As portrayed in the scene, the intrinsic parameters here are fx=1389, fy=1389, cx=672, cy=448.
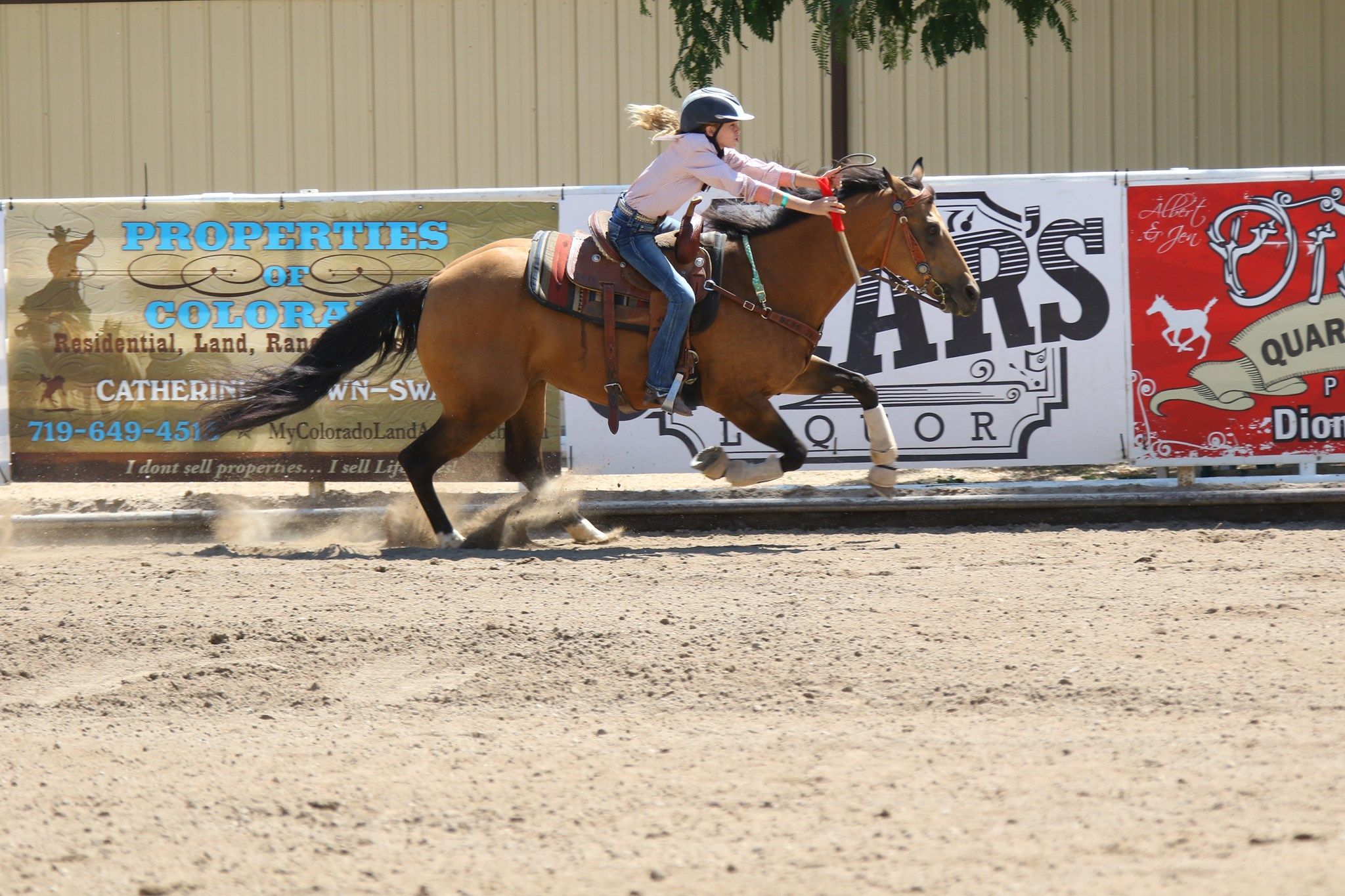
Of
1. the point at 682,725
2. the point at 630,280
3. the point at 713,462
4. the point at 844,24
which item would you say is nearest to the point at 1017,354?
the point at 713,462

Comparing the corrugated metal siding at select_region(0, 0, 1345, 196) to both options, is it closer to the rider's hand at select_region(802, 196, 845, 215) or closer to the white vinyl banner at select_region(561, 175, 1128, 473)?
the white vinyl banner at select_region(561, 175, 1128, 473)

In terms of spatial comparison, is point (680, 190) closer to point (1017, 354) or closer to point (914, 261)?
point (914, 261)

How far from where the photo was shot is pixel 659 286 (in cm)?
691

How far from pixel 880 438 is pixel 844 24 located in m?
3.26

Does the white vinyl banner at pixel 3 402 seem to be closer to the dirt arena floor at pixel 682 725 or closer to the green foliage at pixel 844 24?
the dirt arena floor at pixel 682 725

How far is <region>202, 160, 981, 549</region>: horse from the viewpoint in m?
7.08

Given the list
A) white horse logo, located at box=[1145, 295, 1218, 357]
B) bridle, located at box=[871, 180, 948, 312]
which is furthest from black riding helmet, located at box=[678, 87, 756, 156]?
white horse logo, located at box=[1145, 295, 1218, 357]

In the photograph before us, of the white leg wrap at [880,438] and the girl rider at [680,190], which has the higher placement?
the girl rider at [680,190]

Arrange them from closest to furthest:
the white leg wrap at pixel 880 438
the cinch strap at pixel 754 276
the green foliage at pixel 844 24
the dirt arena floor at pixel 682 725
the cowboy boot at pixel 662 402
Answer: the dirt arena floor at pixel 682 725 < the cowboy boot at pixel 662 402 < the cinch strap at pixel 754 276 < the white leg wrap at pixel 880 438 < the green foliage at pixel 844 24

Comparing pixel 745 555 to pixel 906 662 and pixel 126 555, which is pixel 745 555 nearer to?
pixel 906 662

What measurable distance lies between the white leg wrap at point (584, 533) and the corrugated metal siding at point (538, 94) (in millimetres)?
5354

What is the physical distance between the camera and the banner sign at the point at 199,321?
8.00 m

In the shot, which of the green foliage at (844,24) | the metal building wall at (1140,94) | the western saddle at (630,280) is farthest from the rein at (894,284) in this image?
the metal building wall at (1140,94)

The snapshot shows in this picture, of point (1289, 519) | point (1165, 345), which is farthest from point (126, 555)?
point (1289, 519)
